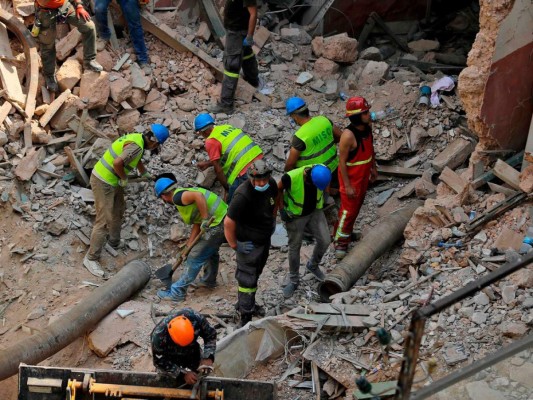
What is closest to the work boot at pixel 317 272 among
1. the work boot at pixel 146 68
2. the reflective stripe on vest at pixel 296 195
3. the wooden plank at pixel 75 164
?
the reflective stripe on vest at pixel 296 195

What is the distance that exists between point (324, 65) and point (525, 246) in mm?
4749

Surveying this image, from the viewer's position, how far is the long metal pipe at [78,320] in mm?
6914

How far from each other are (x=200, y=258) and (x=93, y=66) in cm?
326

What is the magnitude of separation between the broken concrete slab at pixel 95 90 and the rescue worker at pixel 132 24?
720 millimetres

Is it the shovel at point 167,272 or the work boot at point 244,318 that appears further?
the shovel at point 167,272

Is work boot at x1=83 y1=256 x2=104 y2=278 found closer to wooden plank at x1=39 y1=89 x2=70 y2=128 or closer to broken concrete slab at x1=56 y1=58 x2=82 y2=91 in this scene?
wooden plank at x1=39 y1=89 x2=70 y2=128

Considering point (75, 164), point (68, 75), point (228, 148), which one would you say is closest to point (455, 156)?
point (228, 148)

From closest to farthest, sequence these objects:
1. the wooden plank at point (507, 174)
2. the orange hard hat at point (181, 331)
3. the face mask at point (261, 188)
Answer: the orange hard hat at point (181, 331)
the face mask at point (261, 188)
the wooden plank at point (507, 174)

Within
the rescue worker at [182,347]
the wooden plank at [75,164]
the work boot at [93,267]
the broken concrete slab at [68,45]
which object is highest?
the broken concrete slab at [68,45]

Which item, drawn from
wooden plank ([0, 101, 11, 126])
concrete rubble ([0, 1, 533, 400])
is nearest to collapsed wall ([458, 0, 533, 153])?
concrete rubble ([0, 1, 533, 400])

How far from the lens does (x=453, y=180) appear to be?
8.34 m

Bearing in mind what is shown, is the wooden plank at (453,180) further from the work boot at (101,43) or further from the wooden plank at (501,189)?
the work boot at (101,43)

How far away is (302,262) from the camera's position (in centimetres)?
893

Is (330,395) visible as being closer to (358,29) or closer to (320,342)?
(320,342)
